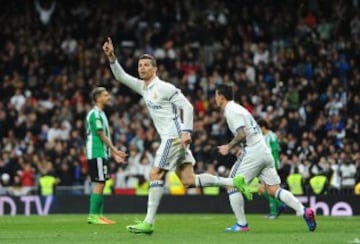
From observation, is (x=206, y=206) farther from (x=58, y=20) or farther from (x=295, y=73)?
(x=58, y=20)

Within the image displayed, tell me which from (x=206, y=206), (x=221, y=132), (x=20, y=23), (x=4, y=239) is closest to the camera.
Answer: (x=4, y=239)

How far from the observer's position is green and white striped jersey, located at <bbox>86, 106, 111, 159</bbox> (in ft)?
62.5

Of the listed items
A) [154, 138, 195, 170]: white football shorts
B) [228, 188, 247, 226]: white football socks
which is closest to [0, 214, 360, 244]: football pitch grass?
[228, 188, 247, 226]: white football socks

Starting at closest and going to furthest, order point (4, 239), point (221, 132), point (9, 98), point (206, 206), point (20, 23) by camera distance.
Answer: point (4, 239)
point (206, 206)
point (221, 132)
point (9, 98)
point (20, 23)

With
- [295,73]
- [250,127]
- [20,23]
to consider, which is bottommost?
[250,127]

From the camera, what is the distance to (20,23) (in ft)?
121

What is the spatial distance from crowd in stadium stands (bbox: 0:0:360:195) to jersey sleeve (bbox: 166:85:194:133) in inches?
437

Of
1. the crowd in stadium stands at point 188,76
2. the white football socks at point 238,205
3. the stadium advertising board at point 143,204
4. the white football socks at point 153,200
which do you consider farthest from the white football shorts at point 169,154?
the crowd in stadium stands at point 188,76

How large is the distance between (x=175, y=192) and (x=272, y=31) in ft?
29.4

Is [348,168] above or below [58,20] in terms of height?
below

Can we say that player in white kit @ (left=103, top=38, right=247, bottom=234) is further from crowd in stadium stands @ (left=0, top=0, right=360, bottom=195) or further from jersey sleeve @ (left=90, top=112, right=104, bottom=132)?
crowd in stadium stands @ (left=0, top=0, right=360, bottom=195)

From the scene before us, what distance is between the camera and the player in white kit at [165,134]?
15047mm

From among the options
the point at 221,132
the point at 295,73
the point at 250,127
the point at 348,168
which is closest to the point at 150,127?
the point at 221,132

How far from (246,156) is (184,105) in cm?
158
